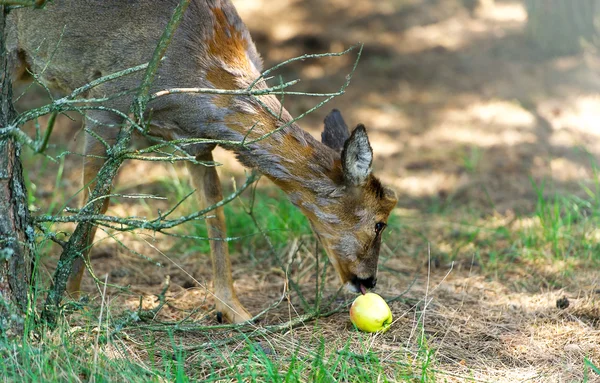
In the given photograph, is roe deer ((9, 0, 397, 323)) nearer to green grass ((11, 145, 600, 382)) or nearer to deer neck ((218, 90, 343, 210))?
deer neck ((218, 90, 343, 210))

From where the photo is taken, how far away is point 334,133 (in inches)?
184

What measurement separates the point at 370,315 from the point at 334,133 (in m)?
1.26

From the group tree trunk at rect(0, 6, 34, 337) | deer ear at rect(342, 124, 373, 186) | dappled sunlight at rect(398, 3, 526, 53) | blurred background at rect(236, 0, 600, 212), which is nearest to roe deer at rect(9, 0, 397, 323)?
deer ear at rect(342, 124, 373, 186)

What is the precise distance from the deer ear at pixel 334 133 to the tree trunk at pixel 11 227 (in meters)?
1.94

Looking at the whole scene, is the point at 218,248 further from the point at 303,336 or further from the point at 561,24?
the point at 561,24

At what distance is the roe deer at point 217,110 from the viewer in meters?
4.27

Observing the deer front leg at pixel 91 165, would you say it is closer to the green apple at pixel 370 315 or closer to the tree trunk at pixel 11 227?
the tree trunk at pixel 11 227

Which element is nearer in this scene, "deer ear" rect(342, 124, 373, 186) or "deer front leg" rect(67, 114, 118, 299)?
"deer ear" rect(342, 124, 373, 186)

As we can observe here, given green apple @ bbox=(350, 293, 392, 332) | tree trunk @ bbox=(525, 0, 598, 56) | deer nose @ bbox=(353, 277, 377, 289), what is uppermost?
green apple @ bbox=(350, 293, 392, 332)

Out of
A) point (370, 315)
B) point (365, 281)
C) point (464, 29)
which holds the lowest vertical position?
point (464, 29)

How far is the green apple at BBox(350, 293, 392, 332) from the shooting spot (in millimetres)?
4020

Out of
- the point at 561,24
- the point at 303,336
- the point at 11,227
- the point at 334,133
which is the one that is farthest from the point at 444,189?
the point at 11,227

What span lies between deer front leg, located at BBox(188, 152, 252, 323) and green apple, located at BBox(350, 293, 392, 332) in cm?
77

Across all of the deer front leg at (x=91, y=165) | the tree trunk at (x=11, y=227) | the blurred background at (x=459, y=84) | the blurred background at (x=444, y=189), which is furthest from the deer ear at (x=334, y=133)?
the blurred background at (x=459, y=84)
